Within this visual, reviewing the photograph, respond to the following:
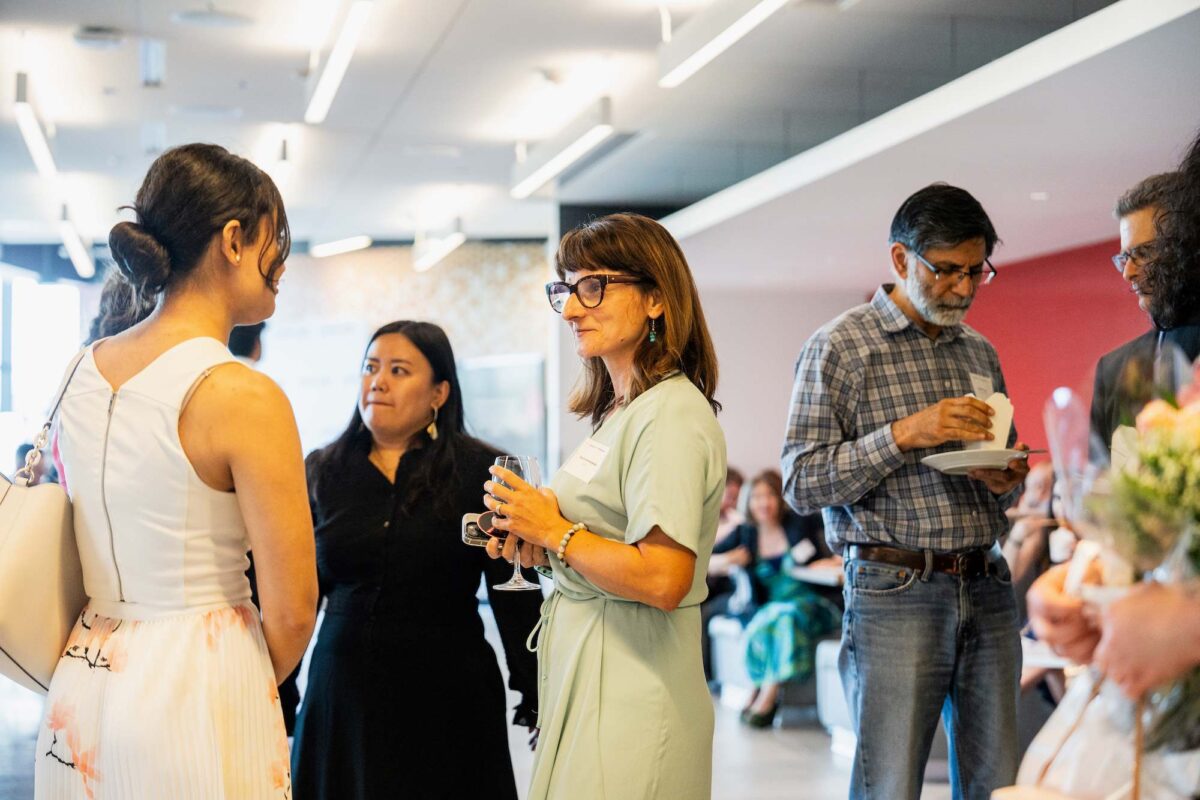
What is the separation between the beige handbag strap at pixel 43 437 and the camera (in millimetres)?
1894

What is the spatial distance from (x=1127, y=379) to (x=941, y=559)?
144cm

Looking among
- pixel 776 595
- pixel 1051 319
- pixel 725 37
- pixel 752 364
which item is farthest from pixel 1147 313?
pixel 752 364

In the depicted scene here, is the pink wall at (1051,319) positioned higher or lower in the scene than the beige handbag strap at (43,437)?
higher

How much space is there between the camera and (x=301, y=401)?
13.7 meters

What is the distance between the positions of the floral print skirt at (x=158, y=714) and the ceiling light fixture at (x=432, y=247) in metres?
10.9

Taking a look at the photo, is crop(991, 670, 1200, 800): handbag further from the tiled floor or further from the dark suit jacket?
the tiled floor

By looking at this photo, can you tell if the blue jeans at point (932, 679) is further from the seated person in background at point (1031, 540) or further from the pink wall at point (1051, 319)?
the pink wall at point (1051, 319)

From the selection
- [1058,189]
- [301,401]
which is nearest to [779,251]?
[1058,189]

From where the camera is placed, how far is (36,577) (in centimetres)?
183

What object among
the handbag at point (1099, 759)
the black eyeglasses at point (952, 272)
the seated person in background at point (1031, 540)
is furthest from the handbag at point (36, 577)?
the seated person in background at point (1031, 540)

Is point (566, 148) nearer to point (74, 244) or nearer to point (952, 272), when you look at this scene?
point (952, 272)

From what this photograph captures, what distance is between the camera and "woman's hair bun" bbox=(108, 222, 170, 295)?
184 cm

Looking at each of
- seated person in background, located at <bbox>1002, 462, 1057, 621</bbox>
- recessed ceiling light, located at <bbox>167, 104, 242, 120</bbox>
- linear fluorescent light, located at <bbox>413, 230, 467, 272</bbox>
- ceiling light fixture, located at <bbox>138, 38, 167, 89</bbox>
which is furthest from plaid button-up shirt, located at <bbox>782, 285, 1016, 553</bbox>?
linear fluorescent light, located at <bbox>413, 230, 467, 272</bbox>

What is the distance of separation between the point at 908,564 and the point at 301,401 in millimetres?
11656
